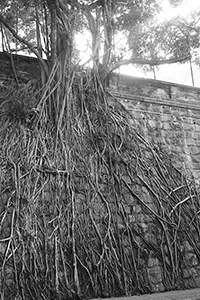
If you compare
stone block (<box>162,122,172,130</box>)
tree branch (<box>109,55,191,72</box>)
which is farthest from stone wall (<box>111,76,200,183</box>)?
tree branch (<box>109,55,191,72</box>)

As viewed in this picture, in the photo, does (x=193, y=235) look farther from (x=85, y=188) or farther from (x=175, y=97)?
(x=175, y=97)

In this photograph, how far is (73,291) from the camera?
3344mm

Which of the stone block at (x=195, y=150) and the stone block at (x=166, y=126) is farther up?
the stone block at (x=166, y=126)

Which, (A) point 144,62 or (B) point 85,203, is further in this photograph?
(A) point 144,62

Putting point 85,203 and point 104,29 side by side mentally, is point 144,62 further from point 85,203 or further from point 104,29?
point 85,203

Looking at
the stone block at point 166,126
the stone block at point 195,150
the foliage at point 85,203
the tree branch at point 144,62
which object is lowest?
the foliage at point 85,203

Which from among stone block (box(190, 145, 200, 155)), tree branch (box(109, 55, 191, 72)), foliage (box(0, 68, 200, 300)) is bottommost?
foliage (box(0, 68, 200, 300))

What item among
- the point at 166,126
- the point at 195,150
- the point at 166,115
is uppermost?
the point at 166,115

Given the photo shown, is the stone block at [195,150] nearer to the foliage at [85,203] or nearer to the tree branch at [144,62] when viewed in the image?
the foliage at [85,203]

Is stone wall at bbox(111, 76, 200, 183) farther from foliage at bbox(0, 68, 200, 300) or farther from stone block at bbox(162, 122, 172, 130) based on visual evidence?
foliage at bbox(0, 68, 200, 300)

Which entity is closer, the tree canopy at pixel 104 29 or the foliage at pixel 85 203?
the foliage at pixel 85 203

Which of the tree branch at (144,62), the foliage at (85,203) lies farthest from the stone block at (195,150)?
the tree branch at (144,62)

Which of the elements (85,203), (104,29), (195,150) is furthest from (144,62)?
(85,203)

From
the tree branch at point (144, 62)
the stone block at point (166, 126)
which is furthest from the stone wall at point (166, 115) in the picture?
the tree branch at point (144, 62)
